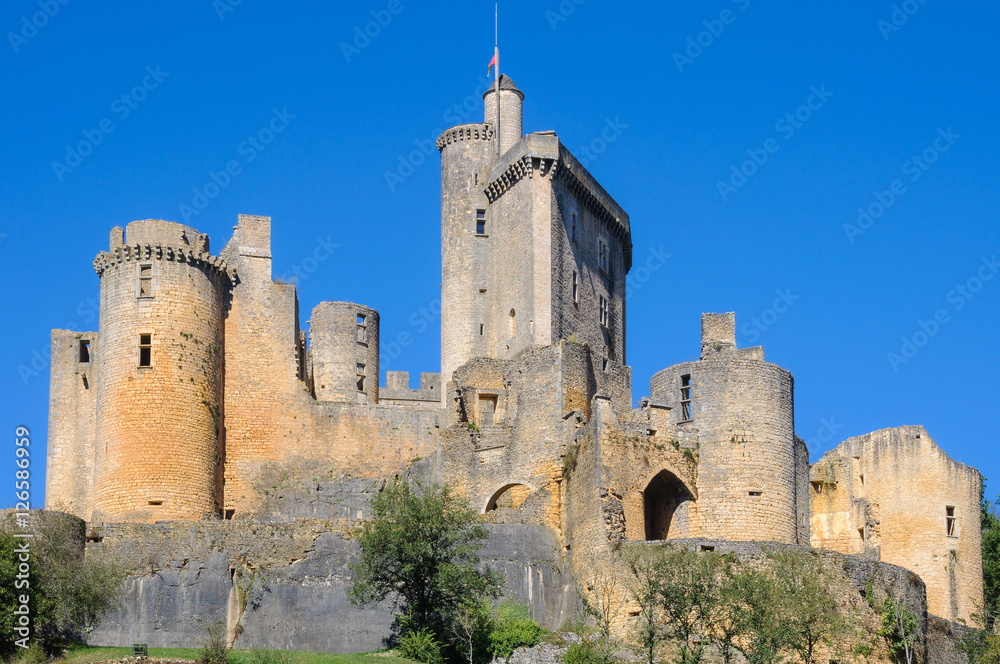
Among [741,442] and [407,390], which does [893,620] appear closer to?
[741,442]

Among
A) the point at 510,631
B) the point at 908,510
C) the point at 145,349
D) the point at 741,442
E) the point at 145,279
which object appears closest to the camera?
the point at 510,631

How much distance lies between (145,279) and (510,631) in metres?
19.9

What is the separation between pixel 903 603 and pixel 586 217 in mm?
26665

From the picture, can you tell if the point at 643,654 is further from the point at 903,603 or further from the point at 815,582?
the point at 903,603

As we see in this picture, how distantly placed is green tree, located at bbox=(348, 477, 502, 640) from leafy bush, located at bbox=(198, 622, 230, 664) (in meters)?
4.28

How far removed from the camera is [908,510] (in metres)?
59.2

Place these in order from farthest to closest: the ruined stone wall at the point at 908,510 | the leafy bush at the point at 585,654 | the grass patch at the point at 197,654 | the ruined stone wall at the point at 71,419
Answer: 1. the ruined stone wall at the point at 71,419
2. the ruined stone wall at the point at 908,510
3. the leafy bush at the point at 585,654
4. the grass patch at the point at 197,654

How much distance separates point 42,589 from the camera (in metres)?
43.8

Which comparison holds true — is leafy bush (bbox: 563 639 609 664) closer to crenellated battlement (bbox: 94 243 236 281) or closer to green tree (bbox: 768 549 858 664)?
green tree (bbox: 768 549 858 664)

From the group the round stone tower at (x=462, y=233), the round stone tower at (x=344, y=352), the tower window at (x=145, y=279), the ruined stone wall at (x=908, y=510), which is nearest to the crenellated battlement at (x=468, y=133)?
the round stone tower at (x=462, y=233)

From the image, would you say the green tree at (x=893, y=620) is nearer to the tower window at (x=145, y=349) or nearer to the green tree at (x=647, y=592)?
the green tree at (x=647, y=592)

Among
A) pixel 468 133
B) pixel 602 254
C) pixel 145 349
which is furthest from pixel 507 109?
pixel 145 349

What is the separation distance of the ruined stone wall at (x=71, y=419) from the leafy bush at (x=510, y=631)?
733 inches

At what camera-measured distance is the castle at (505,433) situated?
54.0 m
